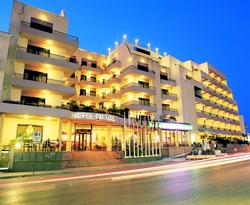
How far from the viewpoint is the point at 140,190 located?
793cm

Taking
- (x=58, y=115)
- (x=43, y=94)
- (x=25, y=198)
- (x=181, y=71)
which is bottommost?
(x=25, y=198)

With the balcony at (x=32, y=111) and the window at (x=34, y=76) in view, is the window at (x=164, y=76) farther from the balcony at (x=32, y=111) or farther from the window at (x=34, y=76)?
the balcony at (x=32, y=111)

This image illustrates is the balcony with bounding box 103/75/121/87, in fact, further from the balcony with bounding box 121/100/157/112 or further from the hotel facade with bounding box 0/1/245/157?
the balcony with bounding box 121/100/157/112

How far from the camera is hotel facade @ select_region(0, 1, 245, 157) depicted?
2527 cm

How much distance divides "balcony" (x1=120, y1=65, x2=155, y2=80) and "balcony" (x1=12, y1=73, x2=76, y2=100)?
48.2ft

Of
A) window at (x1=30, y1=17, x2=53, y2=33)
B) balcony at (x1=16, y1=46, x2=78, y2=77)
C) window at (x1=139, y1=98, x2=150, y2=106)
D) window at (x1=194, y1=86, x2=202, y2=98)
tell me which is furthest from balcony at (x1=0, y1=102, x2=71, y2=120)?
window at (x1=194, y1=86, x2=202, y2=98)

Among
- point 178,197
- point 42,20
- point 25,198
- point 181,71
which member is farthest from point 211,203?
point 181,71

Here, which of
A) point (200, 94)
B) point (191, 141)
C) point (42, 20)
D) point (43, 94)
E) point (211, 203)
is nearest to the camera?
point (211, 203)

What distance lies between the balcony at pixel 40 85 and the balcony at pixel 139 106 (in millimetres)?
12757

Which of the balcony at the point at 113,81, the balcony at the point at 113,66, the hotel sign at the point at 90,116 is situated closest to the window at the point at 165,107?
the balcony at the point at 113,81

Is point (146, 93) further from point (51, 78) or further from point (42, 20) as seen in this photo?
point (42, 20)

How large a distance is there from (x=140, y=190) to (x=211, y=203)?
2926 millimetres

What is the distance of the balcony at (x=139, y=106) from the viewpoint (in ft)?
125

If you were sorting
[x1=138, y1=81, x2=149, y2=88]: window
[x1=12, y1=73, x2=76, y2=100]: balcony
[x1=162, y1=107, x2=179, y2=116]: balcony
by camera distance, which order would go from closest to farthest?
[x1=12, y1=73, x2=76, y2=100]: balcony, [x1=138, y1=81, x2=149, y2=88]: window, [x1=162, y1=107, x2=179, y2=116]: balcony
